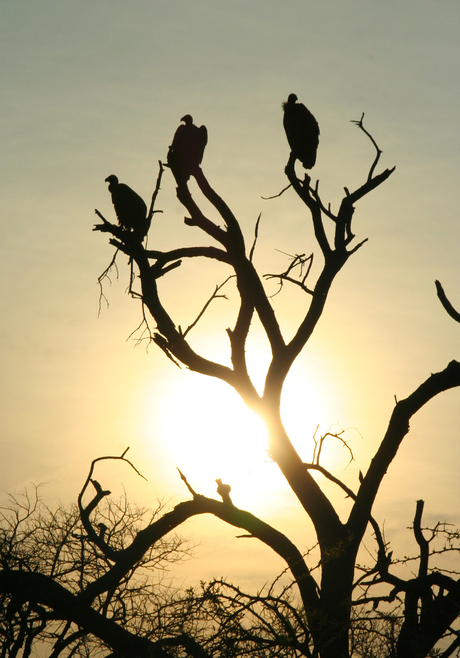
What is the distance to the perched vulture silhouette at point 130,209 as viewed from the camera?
8481 millimetres

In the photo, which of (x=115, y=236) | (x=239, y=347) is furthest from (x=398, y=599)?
(x=115, y=236)

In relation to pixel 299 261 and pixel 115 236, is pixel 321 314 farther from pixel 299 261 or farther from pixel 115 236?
pixel 115 236

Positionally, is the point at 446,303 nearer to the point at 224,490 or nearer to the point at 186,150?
the point at 224,490

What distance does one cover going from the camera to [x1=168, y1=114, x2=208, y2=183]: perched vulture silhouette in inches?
257

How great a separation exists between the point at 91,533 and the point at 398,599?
11.1 ft

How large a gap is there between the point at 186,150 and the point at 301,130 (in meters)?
1.75

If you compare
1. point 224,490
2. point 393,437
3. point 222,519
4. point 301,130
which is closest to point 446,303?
point 393,437

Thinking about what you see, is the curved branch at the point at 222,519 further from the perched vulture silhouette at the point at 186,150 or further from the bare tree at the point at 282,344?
the perched vulture silhouette at the point at 186,150

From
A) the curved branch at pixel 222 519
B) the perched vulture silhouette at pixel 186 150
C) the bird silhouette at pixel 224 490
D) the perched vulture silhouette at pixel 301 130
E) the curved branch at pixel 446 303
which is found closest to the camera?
the curved branch at pixel 446 303

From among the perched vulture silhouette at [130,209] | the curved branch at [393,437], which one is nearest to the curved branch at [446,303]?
the curved branch at [393,437]

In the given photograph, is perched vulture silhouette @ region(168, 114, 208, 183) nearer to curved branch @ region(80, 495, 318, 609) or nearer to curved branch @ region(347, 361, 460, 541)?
curved branch @ region(347, 361, 460, 541)

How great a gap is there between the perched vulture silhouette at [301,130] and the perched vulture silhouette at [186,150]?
3.52ft

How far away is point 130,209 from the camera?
8.57 meters

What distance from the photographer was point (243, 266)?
661 cm
